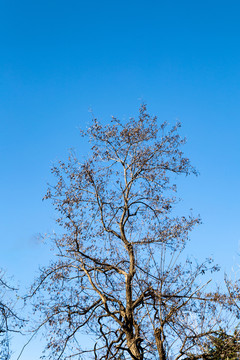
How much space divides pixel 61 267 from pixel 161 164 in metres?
4.47

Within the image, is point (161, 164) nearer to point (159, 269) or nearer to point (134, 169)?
point (134, 169)

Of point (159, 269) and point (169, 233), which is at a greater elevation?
point (169, 233)

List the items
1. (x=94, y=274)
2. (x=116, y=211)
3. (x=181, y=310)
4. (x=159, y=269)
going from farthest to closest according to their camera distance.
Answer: (x=116, y=211)
(x=94, y=274)
(x=181, y=310)
(x=159, y=269)

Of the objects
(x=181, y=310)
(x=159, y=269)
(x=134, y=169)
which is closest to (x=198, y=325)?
(x=181, y=310)

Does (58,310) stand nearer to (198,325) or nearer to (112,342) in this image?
(112,342)

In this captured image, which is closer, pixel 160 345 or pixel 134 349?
pixel 160 345

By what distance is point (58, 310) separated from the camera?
1202 cm

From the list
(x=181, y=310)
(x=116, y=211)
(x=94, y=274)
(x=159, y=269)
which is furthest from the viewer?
(x=116, y=211)

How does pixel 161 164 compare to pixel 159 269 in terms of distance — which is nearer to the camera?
pixel 159 269

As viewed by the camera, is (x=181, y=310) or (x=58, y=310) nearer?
(x=181, y=310)

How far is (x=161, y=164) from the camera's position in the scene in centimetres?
1324

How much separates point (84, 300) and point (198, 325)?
11.8 ft

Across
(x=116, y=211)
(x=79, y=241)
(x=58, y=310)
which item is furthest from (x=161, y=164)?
(x=58, y=310)

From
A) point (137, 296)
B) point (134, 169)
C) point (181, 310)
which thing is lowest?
point (181, 310)
